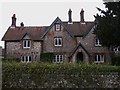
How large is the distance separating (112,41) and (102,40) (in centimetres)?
121

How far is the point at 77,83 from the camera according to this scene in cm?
2422

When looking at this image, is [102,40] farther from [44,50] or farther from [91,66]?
[44,50]

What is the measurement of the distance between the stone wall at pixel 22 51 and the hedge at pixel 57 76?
22.6 meters

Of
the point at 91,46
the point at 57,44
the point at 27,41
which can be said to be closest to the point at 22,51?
the point at 27,41

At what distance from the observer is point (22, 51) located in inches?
1858

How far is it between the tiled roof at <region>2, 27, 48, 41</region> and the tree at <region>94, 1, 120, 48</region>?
18.6 meters

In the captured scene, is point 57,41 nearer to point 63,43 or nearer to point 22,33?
point 63,43

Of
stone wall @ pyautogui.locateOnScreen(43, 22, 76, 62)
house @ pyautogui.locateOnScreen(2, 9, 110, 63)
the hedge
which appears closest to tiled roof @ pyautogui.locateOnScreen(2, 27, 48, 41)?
house @ pyautogui.locateOnScreen(2, 9, 110, 63)

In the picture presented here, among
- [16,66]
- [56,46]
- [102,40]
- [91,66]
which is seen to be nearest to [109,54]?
[56,46]

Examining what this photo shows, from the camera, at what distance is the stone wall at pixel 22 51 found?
4691 centimetres

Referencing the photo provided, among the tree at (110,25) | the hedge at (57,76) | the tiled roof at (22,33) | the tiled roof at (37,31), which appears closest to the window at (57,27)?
the tiled roof at (37,31)

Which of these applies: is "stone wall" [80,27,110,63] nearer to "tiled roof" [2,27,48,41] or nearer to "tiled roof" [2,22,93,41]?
"tiled roof" [2,22,93,41]

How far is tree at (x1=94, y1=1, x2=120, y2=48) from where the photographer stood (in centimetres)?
2862

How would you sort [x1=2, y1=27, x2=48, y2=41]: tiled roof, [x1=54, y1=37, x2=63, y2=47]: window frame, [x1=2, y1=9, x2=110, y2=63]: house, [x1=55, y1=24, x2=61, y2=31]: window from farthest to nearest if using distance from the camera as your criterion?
[x1=2, y1=27, x2=48, y2=41]: tiled roof, [x1=55, y1=24, x2=61, y2=31]: window, [x1=54, y1=37, x2=63, y2=47]: window frame, [x1=2, y1=9, x2=110, y2=63]: house
